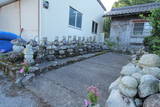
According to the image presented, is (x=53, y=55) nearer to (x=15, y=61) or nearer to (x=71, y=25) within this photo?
(x=15, y=61)

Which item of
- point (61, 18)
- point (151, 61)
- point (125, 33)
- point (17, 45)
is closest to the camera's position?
point (151, 61)

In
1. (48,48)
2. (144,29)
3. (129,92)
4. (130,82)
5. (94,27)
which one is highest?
(94,27)

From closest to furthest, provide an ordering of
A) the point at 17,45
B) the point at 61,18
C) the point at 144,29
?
1. the point at 17,45
2. the point at 61,18
3. the point at 144,29

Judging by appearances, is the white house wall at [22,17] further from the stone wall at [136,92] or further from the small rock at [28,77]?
the stone wall at [136,92]

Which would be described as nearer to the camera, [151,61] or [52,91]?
[52,91]

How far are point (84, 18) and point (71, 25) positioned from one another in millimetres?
1744

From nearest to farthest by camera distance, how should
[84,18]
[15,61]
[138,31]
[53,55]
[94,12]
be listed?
[15,61] < [53,55] < [138,31] < [84,18] < [94,12]

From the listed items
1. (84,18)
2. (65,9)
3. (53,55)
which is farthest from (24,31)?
(84,18)

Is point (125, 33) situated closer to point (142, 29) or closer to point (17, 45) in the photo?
point (142, 29)

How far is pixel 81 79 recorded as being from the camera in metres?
2.37

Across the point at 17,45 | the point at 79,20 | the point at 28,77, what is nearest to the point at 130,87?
the point at 28,77

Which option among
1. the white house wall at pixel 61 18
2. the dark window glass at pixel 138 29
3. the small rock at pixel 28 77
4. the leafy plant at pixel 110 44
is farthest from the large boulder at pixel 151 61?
the dark window glass at pixel 138 29

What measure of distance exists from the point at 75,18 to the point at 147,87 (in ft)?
19.8

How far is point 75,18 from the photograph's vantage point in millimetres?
6613
